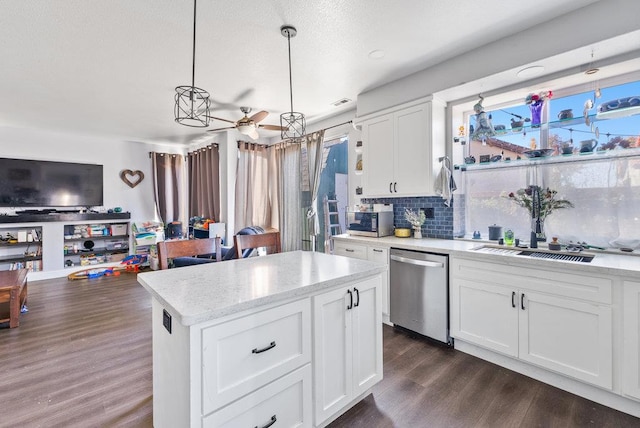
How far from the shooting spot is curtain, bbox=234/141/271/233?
5586mm

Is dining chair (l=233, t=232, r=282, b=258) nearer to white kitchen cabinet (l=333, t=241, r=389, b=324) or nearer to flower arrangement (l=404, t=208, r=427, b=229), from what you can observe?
white kitchen cabinet (l=333, t=241, r=389, b=324)

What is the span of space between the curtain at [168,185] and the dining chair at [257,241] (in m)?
4.95

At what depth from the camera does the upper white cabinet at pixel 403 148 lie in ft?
10.0

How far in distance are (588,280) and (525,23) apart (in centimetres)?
196

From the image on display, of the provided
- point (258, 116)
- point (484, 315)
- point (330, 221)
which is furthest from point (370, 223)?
point (258, 116)

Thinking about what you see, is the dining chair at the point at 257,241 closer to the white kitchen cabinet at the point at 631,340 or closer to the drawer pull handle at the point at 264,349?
the drawer pull handle at the point at 264,349

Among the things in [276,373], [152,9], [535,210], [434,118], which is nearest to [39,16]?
[152,9]

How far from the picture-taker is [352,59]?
287cm

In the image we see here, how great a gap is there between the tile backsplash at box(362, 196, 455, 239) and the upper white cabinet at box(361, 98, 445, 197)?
1.11 feet

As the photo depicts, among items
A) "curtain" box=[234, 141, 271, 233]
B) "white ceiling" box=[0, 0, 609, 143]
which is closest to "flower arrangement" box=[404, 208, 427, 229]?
"white ceiling" box=[0, 0, 609, 143]

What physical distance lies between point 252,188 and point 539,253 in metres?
4.56

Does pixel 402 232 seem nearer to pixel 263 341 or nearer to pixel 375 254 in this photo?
pixel 375 254

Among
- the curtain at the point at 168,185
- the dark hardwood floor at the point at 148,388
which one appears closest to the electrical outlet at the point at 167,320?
the dark hardwood floor at the point at 148,388

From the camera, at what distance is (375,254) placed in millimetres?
3176
